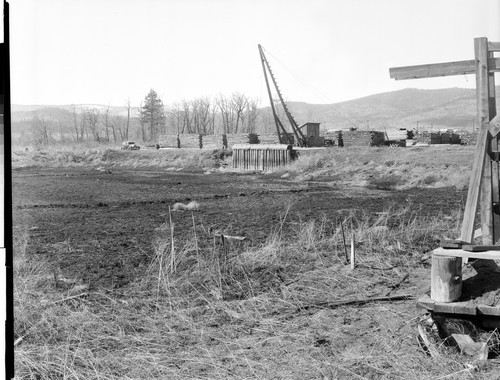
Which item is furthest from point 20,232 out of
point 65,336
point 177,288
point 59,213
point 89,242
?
point 65,336

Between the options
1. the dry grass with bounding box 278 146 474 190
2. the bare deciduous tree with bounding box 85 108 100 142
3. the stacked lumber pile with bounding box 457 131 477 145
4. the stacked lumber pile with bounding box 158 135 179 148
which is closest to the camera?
the dry grass with bounding box 278 146 474 190

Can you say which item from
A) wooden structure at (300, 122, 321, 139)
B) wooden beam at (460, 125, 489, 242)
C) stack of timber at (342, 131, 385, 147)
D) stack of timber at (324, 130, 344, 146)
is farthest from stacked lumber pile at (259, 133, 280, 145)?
wooden beam at (460, 125, 489, 242)

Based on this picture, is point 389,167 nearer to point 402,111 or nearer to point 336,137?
point 336,137

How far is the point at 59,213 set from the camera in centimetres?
1327

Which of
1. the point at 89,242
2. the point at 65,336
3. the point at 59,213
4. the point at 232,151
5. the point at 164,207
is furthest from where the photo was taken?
the point at 232,151

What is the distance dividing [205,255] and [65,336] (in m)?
3.20

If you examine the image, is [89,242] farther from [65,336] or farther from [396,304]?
[396,304]

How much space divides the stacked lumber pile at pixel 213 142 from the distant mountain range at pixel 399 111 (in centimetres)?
5275

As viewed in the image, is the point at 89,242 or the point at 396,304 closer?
the point at 396,304

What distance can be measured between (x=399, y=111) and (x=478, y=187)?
12035cm

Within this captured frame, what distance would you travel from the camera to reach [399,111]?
120 metres

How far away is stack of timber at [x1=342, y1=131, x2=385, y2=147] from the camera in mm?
30014

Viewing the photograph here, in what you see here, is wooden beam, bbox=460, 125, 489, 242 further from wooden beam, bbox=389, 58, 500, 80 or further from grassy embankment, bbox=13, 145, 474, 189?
grassy embankment, bbox=13, 145, 474, 189

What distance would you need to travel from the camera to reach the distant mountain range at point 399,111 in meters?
94.8
